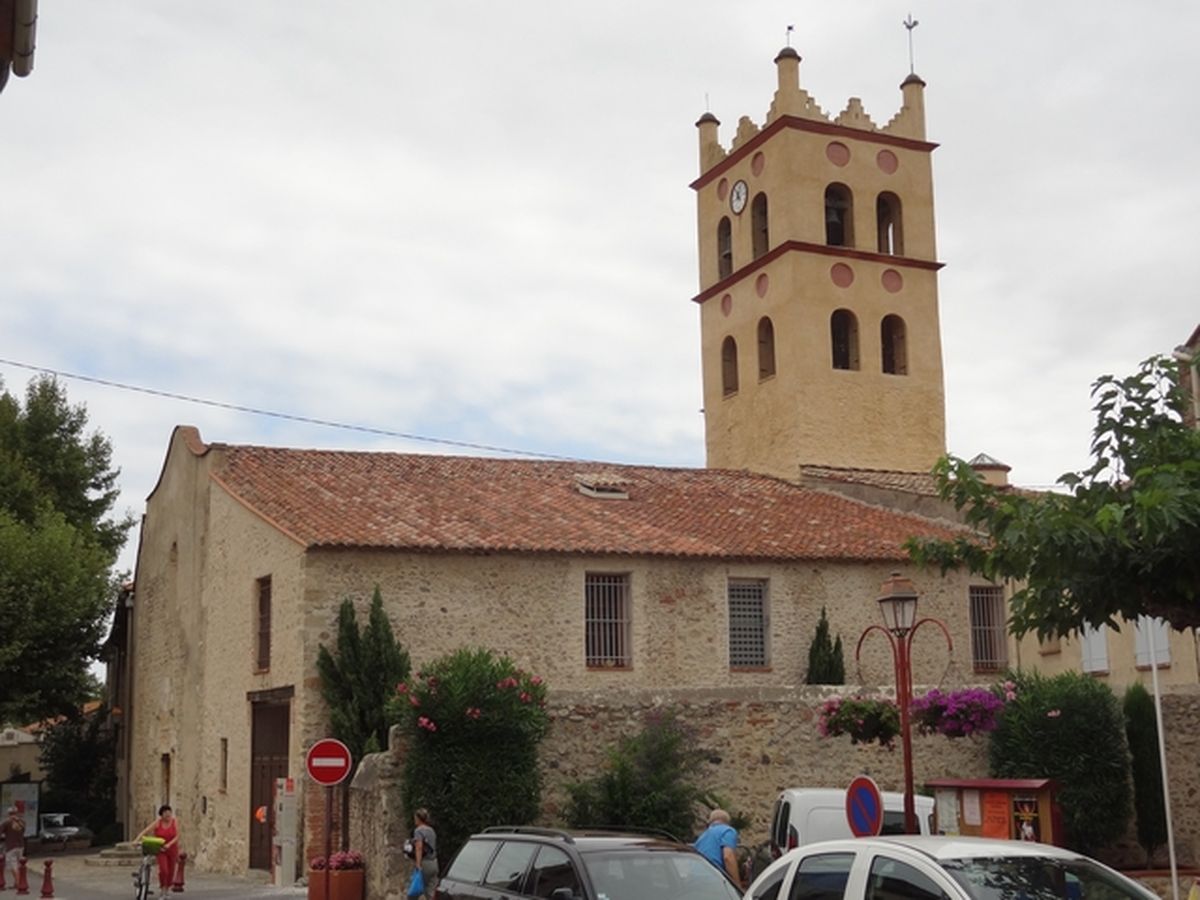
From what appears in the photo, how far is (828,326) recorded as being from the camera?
119 ft

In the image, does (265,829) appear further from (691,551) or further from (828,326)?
(828,326)

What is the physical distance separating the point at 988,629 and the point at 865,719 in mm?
10014

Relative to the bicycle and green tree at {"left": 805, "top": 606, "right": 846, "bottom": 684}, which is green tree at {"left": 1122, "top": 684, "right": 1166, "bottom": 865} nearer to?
green tree at {"left": 805, "top": 606, "right": 846, "bottom": 684}

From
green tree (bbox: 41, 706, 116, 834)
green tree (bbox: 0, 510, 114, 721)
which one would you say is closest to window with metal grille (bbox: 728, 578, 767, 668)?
green tree (bbox: 0, 510, 114, 721)

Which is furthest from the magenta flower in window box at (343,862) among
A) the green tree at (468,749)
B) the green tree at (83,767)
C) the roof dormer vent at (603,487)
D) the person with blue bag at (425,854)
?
the green tree at (83,767)

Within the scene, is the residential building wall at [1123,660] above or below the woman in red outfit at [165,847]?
above

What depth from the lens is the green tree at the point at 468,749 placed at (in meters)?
20.5

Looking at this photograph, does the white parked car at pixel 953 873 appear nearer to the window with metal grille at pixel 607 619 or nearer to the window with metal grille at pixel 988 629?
the window with metal grille at pixel 607 619

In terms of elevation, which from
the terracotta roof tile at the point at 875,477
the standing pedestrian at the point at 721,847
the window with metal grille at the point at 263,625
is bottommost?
the standing pedestrian at the point at 721,847

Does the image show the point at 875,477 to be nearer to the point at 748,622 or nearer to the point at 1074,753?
the point at 748,622

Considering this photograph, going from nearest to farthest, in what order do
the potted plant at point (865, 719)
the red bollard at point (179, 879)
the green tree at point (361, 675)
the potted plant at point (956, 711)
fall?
the potted plant at point (956, 711)
the potted plant at point (865, 719)
the red bollard at point (179, 879)
the green tree at point (361, 675)

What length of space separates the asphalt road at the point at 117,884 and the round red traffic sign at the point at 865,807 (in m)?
11.6

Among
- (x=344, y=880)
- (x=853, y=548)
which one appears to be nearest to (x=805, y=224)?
(x=853, y=548)

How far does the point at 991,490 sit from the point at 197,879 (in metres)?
19.4
